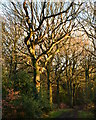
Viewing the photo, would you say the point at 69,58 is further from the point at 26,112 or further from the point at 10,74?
the point at 26,112

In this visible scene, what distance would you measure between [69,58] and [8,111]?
9158 mm

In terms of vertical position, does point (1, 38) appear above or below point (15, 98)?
above

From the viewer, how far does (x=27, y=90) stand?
10.7 metres

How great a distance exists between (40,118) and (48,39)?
5.68 metres

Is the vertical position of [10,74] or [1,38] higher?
[1,38]

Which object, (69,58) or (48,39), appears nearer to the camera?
(48,39)

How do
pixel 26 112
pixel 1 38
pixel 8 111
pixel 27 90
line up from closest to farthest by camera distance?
pixel 26 112 → pixel 8 111 → pixel 27 90 → pixel 1 38

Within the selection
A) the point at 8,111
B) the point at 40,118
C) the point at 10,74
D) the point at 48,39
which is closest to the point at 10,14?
the point at 48,39

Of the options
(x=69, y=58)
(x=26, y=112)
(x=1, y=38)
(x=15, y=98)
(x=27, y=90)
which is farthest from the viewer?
(x=69, y=58)

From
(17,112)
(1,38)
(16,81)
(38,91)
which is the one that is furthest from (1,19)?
(17,112)

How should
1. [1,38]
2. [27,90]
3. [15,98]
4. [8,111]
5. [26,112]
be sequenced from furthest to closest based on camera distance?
[1,38]
[27,90]
[15,98]
[8,111]
[26,112]

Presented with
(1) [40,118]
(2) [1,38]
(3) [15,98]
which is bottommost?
(1) [40,118]

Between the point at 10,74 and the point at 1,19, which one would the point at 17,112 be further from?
the point at 1,19

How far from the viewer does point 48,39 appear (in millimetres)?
11211
